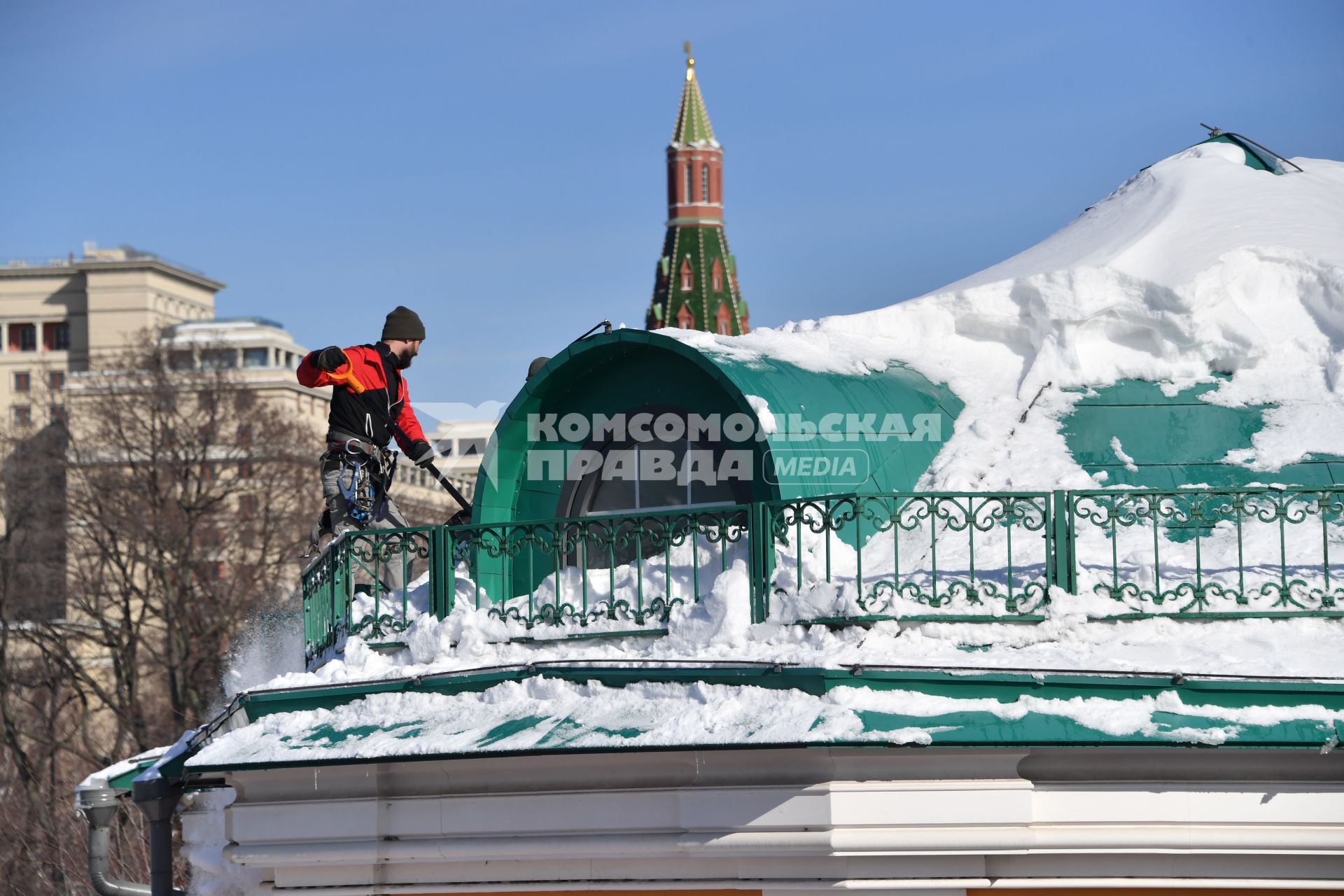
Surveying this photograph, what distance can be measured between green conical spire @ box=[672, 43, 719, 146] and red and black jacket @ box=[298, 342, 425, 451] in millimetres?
84304

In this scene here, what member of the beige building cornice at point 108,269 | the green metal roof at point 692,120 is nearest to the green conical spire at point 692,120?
the green metal roof at point 692,120

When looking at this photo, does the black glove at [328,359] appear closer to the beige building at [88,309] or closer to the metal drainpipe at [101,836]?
the metal drainpipe at [101,836]

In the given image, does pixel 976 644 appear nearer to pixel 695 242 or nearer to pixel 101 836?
pixel 101 836

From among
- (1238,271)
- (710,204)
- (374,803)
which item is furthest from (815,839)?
(710,204)

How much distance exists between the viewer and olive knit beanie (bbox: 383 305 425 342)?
466 inches

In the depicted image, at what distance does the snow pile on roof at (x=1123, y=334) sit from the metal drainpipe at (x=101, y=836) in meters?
4.71

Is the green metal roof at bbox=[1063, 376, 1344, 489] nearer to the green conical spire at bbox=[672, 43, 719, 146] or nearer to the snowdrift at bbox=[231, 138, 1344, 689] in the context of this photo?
the snowdrift at bbox=[231, 138, 1344, 689]

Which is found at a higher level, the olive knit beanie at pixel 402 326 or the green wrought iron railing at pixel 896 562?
the olive knit beanie at pixel 402 326

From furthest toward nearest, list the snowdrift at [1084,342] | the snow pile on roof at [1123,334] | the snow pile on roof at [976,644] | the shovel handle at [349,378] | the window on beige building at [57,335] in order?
the window on beige building at [57,335]
the snow pile on roof at [1123,334]
the shovel handle at [349,378]
the snowdrift at [1084,342]
the snow pile on roof at [976,644]

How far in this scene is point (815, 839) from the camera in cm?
870

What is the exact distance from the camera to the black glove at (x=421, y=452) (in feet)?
38.2

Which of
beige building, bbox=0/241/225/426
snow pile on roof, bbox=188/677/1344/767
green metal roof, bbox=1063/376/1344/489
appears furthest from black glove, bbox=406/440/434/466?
beige building, bbox=0/241/225/426

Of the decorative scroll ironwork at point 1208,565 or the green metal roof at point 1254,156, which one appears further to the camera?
the green metal roof at point 1254,156

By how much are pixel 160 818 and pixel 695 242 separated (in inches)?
3283
